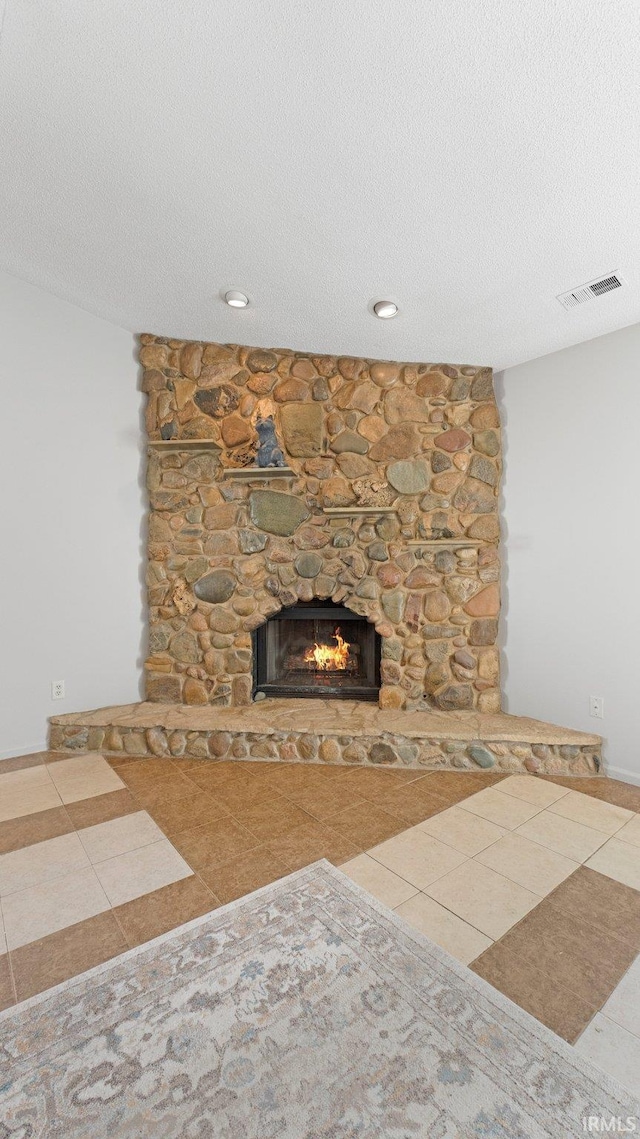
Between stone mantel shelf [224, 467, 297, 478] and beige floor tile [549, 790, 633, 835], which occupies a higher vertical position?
stone mantel shelf [224, 467, 297, 478]

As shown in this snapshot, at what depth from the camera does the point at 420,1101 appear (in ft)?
3.18

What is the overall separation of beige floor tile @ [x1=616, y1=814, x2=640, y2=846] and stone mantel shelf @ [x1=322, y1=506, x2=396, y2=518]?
6.44 feet

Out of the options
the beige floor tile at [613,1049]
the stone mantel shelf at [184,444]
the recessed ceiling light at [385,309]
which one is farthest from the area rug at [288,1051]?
the recessed ceiling light at [385,309]

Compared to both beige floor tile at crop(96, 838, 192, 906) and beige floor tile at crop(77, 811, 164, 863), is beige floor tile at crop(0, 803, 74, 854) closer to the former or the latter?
beige floor tile at crop(77, 811, 164, 863)

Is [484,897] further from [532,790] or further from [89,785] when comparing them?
[89,785]

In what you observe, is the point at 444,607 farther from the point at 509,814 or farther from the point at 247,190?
the point at 247,190

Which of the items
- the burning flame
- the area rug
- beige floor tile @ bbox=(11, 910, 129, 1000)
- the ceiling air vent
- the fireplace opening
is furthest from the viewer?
the burning flame

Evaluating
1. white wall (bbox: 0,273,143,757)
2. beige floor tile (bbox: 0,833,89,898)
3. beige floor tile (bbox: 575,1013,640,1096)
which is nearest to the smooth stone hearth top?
white wall (bbox: 0,273,143,757)

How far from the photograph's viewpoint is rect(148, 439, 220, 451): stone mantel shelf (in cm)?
299

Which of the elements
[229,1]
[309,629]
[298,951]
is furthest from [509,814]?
[229,1]

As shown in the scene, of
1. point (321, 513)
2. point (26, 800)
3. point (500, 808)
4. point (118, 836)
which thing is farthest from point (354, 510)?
point (26, 800)

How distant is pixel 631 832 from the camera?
6.53 feet

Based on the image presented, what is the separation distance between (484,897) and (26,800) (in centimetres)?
207

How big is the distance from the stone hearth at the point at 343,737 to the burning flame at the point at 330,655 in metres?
0.46
